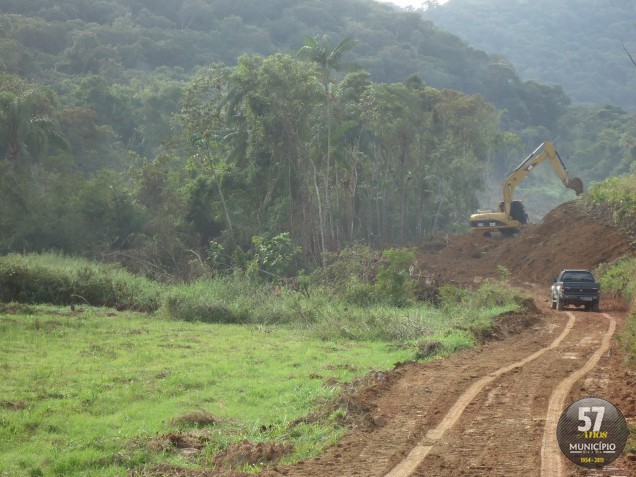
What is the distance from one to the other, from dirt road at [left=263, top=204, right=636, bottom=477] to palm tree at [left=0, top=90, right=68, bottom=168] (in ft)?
95.1

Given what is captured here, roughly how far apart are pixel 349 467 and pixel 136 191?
40.9 metres

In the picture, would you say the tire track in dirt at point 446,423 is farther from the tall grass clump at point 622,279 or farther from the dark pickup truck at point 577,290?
the dark pickup truck at point 577,290

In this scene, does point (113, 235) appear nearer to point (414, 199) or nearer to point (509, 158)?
point (414, 199)

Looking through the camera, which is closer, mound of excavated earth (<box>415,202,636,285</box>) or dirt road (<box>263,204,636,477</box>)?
dirt road (<box>263,204,636,477</box>)

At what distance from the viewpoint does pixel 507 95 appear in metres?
107

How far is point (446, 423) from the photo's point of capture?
12.2 meters

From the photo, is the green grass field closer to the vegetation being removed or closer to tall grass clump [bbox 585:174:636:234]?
the vegetation being removed

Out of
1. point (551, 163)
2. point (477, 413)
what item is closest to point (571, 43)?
point (551, 163)

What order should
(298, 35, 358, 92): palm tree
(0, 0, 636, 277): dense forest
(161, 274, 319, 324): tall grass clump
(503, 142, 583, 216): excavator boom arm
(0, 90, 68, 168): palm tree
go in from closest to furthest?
(161, 274, 319, 324): tall grass clump < (0, 90, 68, 168): palm tree < (0, 0, 636, 277): dense forest < (298, 35, 358, 92): palm tree < (503, 142, 583, 216): excavator boom arm

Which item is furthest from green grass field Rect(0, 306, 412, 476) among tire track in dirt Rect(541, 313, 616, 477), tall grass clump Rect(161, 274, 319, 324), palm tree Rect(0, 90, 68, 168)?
palm tree Rect(0, 90, 68, 168)

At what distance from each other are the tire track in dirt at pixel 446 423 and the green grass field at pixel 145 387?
134 centimetres

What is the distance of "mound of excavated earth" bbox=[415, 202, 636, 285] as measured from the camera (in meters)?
38.3

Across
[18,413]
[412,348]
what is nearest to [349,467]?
[18,413]

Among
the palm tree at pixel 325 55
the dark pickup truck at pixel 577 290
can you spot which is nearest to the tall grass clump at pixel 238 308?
the dark pickup truck at pixel 577 290
